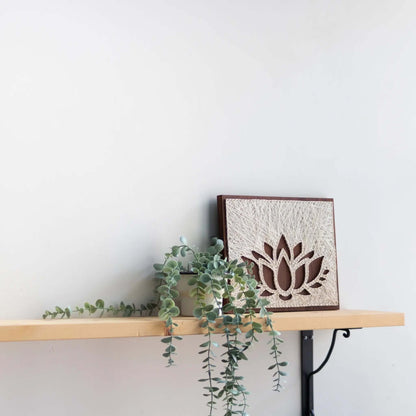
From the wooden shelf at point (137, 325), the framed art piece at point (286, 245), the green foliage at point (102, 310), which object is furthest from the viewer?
the framed art piece at point (286, 245)

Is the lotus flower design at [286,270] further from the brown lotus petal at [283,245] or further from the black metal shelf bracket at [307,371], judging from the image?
the black metal shelf bracket at [307,371]

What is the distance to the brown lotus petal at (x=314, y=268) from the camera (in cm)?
145

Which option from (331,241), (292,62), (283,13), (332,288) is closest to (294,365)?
(332,288)

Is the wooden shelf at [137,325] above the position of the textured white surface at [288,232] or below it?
below

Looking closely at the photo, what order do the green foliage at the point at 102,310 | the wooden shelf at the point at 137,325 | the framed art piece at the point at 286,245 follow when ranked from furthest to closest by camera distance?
the framed art piece at the point at 286,245, the green foliage at the point at 102,310, the wooden shelf at the point at 137,325

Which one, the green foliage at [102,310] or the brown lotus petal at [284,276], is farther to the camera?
the brown lotus petal at [284,276]

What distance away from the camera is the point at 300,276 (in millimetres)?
1439

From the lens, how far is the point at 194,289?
1236 millimetres

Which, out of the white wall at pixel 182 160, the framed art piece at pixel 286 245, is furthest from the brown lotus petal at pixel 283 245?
the white wall at pixel 182 160

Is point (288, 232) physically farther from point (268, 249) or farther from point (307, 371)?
point (307, 371)

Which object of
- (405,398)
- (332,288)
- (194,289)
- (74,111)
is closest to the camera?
(194,289)

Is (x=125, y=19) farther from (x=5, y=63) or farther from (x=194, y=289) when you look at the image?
(x=194, y=289)

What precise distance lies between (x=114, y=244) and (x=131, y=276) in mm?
80

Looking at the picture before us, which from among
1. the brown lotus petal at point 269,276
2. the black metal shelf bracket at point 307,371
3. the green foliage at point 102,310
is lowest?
the black metal shelf bracket at point 307,371
